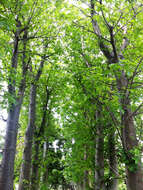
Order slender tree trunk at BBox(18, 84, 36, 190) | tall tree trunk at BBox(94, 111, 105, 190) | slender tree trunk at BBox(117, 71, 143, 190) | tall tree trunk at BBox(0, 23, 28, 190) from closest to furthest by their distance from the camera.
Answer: slender tree trunk at BBox(117, 71, 143, 190) → tall tree trunk at BBox(0, 23, 28, 190) → tall tree trunk at BBox(94, 111, 105, 190) → slender tree trunk at BBox(18, 84, 36, 190)

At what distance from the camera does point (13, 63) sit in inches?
251

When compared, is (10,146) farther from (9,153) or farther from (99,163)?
(99,163)

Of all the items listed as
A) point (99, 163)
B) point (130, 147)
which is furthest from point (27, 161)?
point (130, 147)

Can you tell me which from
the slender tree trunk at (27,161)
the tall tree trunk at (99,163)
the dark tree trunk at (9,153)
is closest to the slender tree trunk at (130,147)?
the tall tree trunk at (99,163)

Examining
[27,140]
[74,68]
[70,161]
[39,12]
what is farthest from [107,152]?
[39,12]

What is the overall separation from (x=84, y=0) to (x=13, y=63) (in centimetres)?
409

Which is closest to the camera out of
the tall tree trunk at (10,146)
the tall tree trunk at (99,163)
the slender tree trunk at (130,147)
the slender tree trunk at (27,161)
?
the slender tree trunk at (130,147)

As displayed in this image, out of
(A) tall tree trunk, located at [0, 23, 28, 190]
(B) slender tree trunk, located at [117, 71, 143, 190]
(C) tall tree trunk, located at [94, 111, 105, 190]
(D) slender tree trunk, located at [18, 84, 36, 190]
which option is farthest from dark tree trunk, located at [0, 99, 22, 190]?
(B) slender tree trunk, located at [117, 71, 143, 190]

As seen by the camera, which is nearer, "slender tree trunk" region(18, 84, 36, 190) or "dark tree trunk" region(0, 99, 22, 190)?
"dark tree trunk" region(0, 99, 22, 190)

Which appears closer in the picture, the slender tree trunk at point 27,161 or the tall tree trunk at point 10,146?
the tall tree trunk at point 10,146

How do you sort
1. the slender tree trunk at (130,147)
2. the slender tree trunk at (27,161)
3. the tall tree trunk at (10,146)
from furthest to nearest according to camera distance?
the slender tree trunk at (27,161) < the tall tree trunk at (10,146) < the slender tree trunk at (130,147)

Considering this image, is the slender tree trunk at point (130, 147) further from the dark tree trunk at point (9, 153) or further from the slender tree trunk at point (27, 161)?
the slender tree trunk at point (27, 161)

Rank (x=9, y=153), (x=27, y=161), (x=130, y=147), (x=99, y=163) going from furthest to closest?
(x=27, y=161), (x=99, y=163), (x=9, y=153), (x=130, y=147)

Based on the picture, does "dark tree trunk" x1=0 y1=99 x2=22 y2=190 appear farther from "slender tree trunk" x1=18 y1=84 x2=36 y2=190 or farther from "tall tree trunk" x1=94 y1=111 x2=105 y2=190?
"tall tree trunk" x1=94 y1=111 x2=105 y2=190
